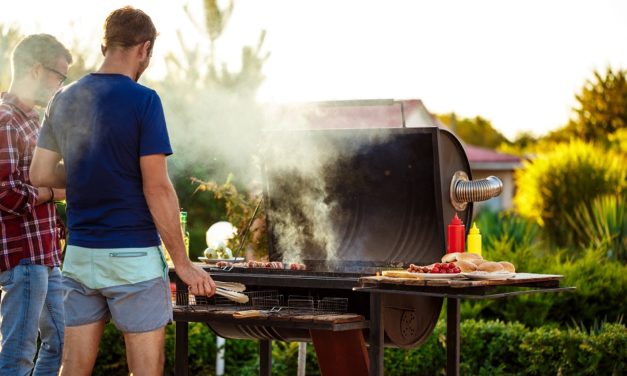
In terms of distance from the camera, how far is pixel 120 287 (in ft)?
10.2

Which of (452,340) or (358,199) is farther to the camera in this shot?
(358,199)

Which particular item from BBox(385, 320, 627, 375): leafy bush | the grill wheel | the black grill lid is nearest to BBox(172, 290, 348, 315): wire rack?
the grill wheel

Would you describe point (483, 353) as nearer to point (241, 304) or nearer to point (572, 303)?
point (572, 303)

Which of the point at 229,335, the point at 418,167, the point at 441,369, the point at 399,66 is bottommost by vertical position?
the point at 441,369

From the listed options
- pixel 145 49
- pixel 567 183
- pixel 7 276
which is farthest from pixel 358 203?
pixel 567 183

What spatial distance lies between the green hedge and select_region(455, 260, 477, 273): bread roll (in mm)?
2097

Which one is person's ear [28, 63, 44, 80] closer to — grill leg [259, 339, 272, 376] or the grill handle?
the grill handle

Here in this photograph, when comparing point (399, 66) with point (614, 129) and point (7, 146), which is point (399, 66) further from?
point (614, 129)

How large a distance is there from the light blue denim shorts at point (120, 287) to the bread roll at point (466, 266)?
1.53 meters

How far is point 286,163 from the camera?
5477mm

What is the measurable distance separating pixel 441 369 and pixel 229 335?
1.95 m

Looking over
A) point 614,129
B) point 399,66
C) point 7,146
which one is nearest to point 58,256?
point 7,146

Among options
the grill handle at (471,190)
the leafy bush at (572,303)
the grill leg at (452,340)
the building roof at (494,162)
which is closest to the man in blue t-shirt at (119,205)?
the grill leg at (452,340)

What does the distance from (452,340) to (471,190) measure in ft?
2.44
